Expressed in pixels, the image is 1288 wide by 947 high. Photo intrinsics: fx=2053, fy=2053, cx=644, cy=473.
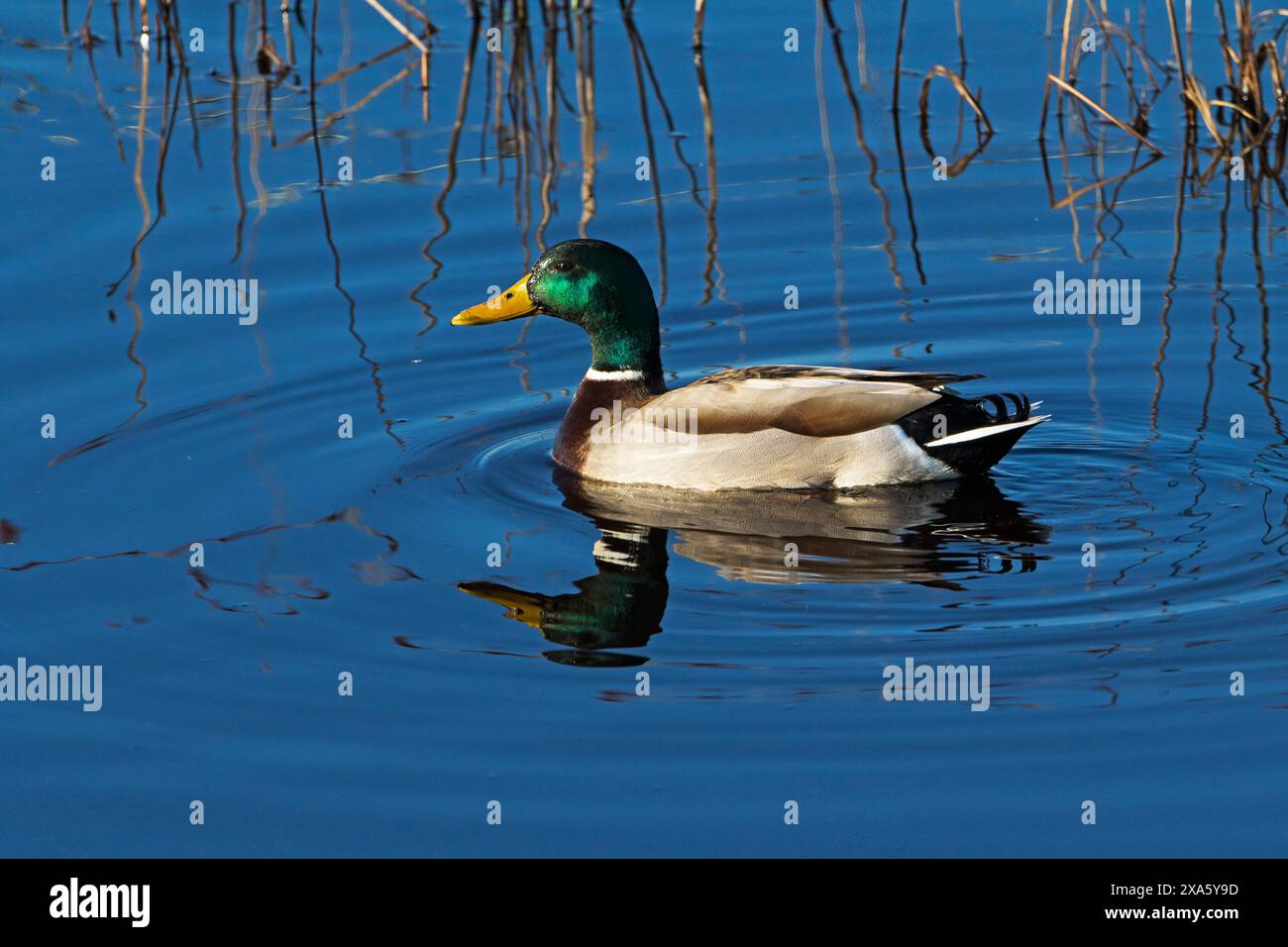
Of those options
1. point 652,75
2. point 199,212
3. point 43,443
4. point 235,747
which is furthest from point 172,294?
point 235,747

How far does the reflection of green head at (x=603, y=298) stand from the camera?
31.2 feet

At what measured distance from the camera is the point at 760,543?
8.41m

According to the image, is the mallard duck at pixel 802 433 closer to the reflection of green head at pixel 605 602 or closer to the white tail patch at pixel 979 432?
the white tail patch at pixel 979 432

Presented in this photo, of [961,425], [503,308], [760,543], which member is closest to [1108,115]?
[961,425]

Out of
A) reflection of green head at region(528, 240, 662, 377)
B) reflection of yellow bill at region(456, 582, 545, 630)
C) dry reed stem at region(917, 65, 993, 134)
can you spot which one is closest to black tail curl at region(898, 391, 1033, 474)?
reflection of green head at region(528, 240, 662, 377)

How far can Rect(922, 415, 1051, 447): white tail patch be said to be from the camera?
887 centimetres

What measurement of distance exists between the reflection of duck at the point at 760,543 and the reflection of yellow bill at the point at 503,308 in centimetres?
89

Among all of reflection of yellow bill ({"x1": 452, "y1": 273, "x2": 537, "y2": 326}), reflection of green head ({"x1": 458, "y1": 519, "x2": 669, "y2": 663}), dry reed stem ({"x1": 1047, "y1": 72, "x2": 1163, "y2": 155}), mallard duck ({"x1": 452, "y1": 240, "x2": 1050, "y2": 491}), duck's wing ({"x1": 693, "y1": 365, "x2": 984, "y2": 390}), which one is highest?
dry reed stem ({"x1": 1047, "y1": 72, "x2": 1163, "y2": 155})

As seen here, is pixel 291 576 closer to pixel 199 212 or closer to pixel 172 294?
pixel 172 294

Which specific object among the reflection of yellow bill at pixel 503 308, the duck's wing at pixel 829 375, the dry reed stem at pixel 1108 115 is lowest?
the duck's wing at pixel 829 375

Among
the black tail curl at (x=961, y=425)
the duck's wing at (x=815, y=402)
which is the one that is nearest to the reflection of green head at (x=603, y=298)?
the duck's wing at (x=815, y=402)

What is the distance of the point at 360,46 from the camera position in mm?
14125

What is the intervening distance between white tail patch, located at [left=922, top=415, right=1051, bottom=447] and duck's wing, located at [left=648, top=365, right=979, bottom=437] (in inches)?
7.3

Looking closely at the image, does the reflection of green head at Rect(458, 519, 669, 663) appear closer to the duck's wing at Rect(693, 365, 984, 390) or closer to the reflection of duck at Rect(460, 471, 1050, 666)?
the reflection of duck at Rect(460, 471, 1050, 666)
